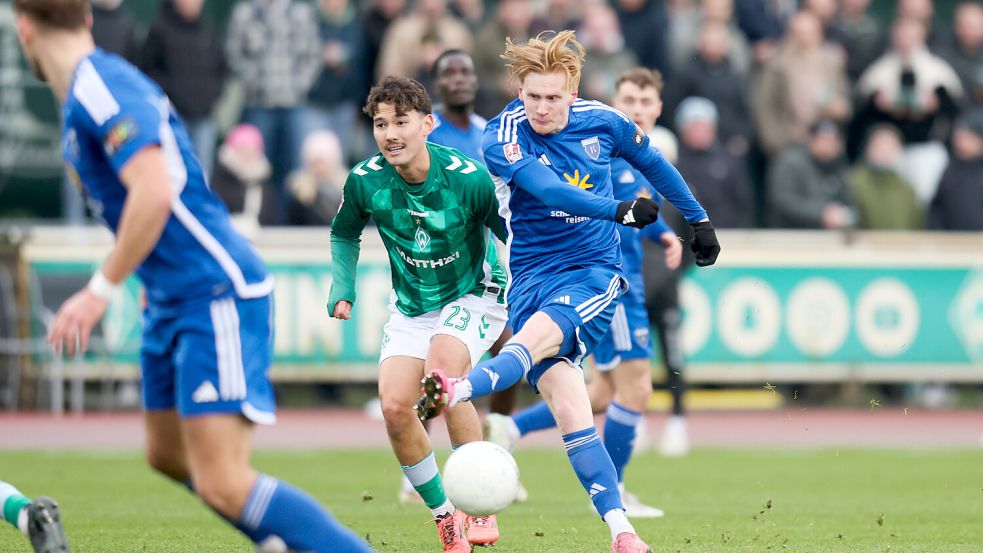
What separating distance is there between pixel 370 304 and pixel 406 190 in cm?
861

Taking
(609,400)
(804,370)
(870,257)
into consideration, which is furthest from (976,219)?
(609,400)

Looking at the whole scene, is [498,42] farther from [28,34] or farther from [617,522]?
[28,34]

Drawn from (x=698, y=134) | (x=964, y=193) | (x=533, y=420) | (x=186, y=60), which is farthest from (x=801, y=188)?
(x=533, y=420)

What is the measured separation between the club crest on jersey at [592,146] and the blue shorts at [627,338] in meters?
2.13

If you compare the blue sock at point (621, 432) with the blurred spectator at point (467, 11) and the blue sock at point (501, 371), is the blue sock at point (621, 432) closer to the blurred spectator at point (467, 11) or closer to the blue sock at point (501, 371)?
the blue sock at point (501, 371)

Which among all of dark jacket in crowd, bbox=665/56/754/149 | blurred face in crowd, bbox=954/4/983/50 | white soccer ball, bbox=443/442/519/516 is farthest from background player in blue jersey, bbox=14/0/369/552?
blurred face in crowd, bbox=954/4/983/50

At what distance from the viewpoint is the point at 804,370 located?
1652 centimetres

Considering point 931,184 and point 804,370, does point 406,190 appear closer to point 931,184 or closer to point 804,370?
point 804,370

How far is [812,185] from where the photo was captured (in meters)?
17.4

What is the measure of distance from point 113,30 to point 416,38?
132 inches

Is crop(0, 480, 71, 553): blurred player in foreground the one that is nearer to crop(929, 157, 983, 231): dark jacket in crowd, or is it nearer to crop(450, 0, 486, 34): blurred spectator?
crop(450, 0, 486, 34): blurred spectator

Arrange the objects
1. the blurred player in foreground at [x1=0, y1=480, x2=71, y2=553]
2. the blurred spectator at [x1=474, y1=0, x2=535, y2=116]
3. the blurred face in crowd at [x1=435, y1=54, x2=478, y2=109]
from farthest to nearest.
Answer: the blurred spectator at [x1=474, y1=0, x2=535, y2=116] < the blurred face in crowd at [x1=435, y1=54, x2=478, y2=109] < the blurred player in foreground at [x1=0, y1=480, x2=71, y2=553]

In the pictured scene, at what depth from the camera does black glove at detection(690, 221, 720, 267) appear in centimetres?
707

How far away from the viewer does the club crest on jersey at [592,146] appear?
7391 mm
